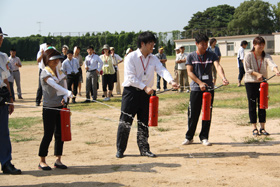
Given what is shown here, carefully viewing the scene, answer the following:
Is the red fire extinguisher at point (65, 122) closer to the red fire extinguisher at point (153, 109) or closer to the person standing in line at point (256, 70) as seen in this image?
the red fire extinguisher at point (153, 109)

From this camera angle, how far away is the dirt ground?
5.05 m

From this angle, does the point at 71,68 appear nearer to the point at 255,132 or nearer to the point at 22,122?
the point at 22,122

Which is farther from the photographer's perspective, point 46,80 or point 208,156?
point 208,156

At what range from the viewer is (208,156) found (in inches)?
246

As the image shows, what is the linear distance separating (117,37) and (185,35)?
43.1ft

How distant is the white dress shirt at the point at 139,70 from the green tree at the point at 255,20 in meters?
74.7

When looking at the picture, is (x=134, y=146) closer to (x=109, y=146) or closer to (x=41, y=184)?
(x=109, y=146)

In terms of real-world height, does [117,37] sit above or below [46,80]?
above

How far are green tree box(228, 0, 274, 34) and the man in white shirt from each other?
7477 centimetres

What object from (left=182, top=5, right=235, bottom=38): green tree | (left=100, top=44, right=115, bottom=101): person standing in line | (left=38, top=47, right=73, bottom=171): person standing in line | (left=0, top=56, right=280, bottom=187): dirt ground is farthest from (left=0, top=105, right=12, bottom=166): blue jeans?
(left=182, top=5, right=235, bottom=38): green tree

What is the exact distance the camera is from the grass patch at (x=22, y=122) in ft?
31.9

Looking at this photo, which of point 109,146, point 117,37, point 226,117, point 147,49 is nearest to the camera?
point 147,49

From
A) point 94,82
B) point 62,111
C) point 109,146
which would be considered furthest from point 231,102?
point 62,111

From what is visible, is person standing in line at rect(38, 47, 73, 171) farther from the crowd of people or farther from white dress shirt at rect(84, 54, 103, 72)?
white dress shirt at rect(84, 54, 103, 72)
